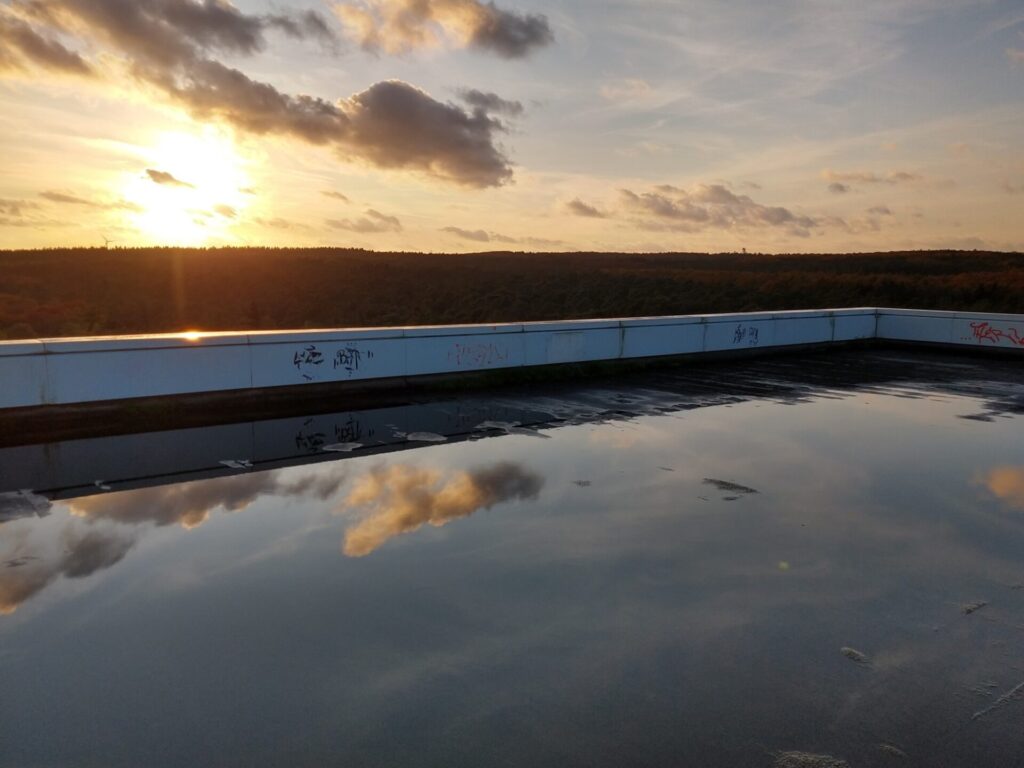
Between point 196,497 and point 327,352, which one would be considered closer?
point 196,497

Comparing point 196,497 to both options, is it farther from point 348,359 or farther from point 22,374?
point 348,359

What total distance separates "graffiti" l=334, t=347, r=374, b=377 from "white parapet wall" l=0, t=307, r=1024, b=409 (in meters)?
0.02

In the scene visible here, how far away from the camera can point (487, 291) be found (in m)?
64.6

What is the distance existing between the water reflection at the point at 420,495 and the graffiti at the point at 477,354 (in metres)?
5.66

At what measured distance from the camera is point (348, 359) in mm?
13203

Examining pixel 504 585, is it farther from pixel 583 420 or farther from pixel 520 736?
pixel 583 420

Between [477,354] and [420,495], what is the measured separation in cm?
711

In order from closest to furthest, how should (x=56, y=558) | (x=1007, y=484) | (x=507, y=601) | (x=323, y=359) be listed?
(x=507, y=601), (x=56, y=558), (x=1007, y=484), (x=323, y=359)

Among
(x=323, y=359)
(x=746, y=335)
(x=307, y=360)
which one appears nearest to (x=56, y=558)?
(x=307, y=360)

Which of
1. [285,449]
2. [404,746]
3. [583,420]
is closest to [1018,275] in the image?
[583,420]

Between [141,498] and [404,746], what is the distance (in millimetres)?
5030

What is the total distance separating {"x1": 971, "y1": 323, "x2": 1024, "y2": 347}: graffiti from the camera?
21469mm

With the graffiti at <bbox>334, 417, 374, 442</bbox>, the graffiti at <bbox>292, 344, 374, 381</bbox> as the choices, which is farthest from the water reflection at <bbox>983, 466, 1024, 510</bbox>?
the graffiti at <bbox>292, 344, 374, 381</bbox>

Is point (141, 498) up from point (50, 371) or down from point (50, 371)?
down
